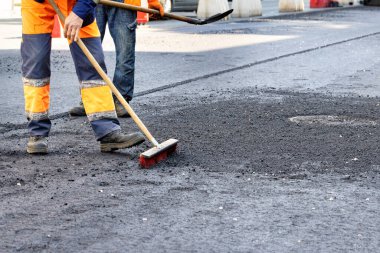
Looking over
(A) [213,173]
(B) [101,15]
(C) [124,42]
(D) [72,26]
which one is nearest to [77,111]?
(C) [124,42]

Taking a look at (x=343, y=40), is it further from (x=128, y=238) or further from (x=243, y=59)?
(x=128, y=238)

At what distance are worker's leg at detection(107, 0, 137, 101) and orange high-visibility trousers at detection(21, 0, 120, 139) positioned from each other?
172 centimetres

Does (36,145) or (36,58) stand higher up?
(36,58)

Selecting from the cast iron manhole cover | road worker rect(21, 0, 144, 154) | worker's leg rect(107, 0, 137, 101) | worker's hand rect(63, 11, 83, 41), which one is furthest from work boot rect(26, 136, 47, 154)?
the cast iron manhole cover

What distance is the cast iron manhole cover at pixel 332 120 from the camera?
792cm

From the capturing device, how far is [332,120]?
26.6 feet

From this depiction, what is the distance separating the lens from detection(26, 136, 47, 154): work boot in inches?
258

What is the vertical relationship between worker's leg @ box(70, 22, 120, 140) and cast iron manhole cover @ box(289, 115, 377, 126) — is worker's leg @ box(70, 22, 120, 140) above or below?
above

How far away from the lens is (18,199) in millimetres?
5305

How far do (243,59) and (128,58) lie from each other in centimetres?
521

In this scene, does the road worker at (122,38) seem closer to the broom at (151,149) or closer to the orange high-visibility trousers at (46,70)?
the orange high-visibility trousers at (46,70)

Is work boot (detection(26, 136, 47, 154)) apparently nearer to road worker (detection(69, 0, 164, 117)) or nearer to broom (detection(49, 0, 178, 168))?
broom (detection(49, 0, 178, 168))

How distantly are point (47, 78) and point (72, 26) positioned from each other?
54 centimetres

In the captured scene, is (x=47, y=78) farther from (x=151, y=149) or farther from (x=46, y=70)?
(x=151, y=149)
